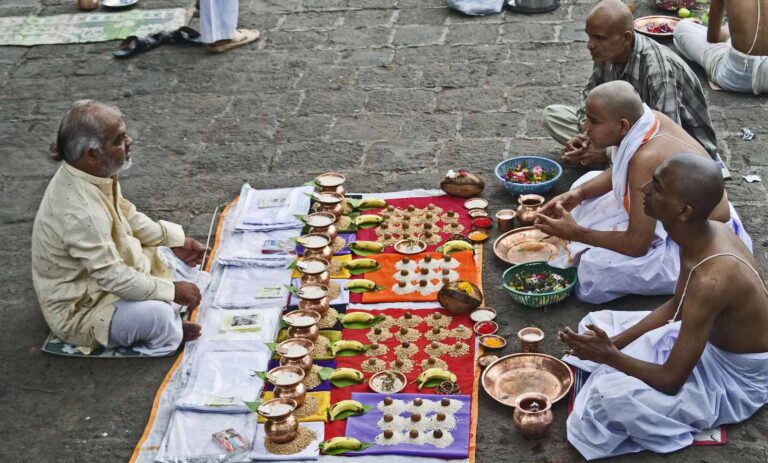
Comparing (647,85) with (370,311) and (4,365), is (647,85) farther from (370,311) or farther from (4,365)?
(4,365)

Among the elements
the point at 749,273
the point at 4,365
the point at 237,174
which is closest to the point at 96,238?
the point at 4,365

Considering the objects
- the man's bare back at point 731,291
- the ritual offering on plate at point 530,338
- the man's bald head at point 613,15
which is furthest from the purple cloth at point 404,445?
the man's bald head at point 613,15

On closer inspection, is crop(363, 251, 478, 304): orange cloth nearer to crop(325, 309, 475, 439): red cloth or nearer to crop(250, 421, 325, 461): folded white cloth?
crop(325, 309, 475, 439): red cloth

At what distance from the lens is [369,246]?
6316 millimetres

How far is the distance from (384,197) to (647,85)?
194 cm

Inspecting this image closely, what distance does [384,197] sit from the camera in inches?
272

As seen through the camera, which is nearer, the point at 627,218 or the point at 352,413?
the point at 352,413

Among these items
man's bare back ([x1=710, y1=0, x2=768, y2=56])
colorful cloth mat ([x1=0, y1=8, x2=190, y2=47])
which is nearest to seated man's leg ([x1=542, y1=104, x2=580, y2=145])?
man's bare back ([x1=710, y1=0, x2=768, y2=56])

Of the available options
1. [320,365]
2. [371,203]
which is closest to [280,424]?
[320,365]

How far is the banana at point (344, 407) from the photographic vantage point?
16.2 feet

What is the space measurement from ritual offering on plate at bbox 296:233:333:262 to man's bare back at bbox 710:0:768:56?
3813 mm

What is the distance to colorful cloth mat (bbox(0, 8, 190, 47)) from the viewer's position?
33.4 ft

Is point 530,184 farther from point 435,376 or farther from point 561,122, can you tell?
point 435,376

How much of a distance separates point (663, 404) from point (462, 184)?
8.76 ft
